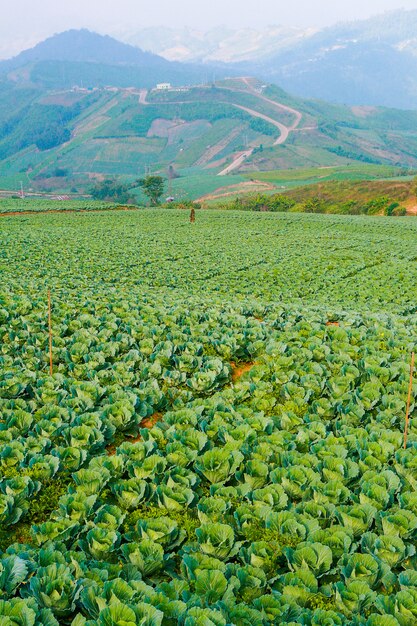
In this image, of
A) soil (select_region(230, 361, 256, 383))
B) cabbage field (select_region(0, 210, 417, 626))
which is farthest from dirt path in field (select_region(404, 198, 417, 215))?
soil (select_region(230, 361, 256, 383))

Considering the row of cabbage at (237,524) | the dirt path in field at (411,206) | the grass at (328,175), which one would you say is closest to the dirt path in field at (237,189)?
the grass at (328,175)

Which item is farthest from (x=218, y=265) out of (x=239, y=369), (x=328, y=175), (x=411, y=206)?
(x=328, y=175)

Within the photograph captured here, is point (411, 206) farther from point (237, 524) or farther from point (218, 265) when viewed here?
point (237, 524)

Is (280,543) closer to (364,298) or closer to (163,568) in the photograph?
(163,568)

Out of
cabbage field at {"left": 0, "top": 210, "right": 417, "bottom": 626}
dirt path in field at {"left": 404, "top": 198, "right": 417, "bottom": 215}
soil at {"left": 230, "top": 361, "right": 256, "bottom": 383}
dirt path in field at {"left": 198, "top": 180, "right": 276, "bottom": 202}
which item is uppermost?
cabbage field at {"left": 0, "top": 210, "right": 417, "bottom": 626}

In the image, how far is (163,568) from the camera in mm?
4438

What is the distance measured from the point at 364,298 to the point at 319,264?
9.07 metres

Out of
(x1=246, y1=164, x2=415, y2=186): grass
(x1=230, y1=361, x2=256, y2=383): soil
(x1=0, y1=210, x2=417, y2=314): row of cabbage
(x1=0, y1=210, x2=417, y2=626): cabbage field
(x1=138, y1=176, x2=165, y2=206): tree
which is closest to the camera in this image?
(x1=0, y1=210, x2=417, y2=626): cabbage field

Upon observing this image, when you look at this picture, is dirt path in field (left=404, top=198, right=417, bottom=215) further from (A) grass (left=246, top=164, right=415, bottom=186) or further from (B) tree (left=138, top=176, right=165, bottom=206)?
(B) tree (left=138, top=176, right=165, bottom=206)

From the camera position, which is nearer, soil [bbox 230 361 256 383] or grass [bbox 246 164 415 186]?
soil [bbox 230 361 256 383]

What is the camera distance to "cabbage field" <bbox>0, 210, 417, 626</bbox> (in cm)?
391

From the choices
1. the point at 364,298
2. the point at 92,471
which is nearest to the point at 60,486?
the point at 92,471

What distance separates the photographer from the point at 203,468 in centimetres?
570

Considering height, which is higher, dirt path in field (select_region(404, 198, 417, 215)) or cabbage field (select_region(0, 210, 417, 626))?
cabbage field (select_region(0, 210, 417, 626))
